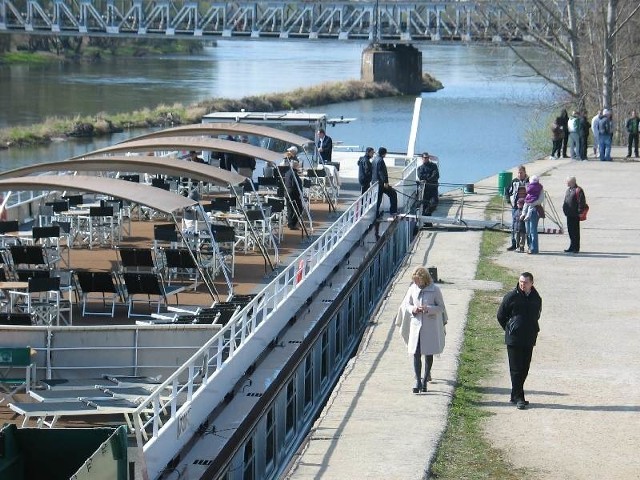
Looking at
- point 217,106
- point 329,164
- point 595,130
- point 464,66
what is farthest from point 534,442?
point 464,66

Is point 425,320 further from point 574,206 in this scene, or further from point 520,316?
point 574,206

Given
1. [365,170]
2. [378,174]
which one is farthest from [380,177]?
[365,170]

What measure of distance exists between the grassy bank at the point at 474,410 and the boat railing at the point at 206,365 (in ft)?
7.01

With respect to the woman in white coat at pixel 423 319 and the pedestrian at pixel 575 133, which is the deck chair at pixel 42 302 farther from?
the pedestrian at pixel 575 133

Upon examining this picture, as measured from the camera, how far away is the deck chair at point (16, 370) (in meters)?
10.9

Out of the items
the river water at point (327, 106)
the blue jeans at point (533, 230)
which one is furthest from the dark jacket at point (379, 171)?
the river water at point (327, 106)

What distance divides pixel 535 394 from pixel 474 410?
2.92 feet

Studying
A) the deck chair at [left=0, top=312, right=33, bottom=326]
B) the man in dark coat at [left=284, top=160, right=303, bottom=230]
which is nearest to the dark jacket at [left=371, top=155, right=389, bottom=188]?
the man in dark coat at [left=284, top=160, right=303, bottom=230]

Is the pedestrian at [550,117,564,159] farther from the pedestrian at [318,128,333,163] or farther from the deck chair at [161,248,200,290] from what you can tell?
the deck chair at [161,248,200,290]

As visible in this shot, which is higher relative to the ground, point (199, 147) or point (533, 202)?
point (199, 147)

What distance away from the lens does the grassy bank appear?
415 inches

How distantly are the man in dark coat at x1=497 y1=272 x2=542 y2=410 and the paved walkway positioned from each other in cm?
58

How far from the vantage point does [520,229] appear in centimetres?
2145

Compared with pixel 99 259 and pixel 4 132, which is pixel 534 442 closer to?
pixel 99 259
